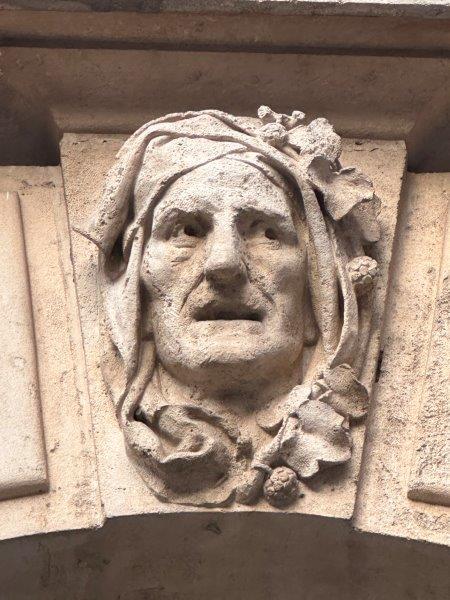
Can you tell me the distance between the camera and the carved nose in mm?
2652

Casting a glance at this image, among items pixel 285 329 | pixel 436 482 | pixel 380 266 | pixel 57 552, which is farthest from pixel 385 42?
pixel 57 552

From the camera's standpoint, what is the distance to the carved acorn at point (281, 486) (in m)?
2.63

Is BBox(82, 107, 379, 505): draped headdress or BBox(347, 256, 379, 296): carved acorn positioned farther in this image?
BBox(347, 256, 379, 296): carved acorn

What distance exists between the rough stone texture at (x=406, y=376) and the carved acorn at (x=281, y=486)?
0.12 m

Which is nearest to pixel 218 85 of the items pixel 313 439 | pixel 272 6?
pixel 272 6

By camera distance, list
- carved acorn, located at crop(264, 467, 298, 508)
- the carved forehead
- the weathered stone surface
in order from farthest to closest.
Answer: the weathered stone surface → the carved forehead → carved acorn, located at crop(264, 467, 298, 508)

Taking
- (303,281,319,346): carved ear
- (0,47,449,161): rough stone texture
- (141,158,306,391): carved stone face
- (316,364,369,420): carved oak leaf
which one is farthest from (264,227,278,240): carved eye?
(0,47,449,161): rough stone texture

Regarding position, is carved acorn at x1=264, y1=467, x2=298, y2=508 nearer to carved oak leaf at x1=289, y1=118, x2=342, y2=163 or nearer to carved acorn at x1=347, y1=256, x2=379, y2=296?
carved acorn at x1=347, y1=256, x2=379, y2=296

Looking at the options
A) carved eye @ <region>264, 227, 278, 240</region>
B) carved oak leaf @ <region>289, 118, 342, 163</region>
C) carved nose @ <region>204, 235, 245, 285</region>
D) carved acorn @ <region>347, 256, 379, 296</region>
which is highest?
carved oak leaf @ <region>289, 118, 342, 163</region>

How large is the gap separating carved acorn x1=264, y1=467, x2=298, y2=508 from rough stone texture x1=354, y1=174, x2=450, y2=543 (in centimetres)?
12

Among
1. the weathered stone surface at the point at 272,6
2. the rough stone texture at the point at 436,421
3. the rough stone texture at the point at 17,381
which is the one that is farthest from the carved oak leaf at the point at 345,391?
the weathered stone surface at the point at 272,6

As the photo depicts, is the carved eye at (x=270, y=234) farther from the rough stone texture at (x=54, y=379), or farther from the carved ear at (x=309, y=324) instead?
the rough stone texture at (x=54, y=379)

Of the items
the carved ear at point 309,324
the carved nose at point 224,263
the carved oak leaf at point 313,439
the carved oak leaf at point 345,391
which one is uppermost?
the carved nose at point 224,263

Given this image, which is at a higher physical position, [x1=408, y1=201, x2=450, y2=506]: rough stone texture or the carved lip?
the carved lip
